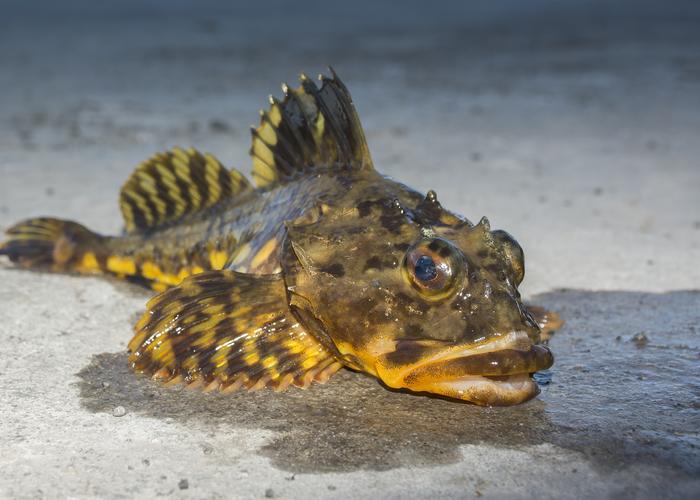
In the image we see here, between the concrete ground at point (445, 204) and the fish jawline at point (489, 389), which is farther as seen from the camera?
the fish jawline at point (489, 389)

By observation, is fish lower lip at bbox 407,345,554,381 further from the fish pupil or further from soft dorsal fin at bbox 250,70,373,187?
soft dorsal fin at bbox 250,70,373,187

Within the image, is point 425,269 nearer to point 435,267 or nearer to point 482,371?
point 435,267

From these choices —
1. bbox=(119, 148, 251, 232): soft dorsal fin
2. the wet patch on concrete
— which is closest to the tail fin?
bbox=(119, 148, 251, 232): soft dorsal fin

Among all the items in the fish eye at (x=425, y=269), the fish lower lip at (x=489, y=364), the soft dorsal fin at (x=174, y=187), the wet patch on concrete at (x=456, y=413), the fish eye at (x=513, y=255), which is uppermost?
the soft dorsal fin at (x=174, y=187)

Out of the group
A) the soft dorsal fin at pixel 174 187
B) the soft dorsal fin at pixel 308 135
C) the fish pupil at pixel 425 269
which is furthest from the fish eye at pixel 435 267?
the soft dorsal fin at pixel 174 187

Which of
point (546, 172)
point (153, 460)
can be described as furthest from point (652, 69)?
point (153, 460)

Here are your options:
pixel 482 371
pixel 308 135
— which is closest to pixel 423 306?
pixel 482 371

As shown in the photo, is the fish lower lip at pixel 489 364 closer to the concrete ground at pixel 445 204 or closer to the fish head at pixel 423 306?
the fish head at pixel 423 306

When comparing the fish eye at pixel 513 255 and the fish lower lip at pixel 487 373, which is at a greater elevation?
the fish eye at pixel 513 255
